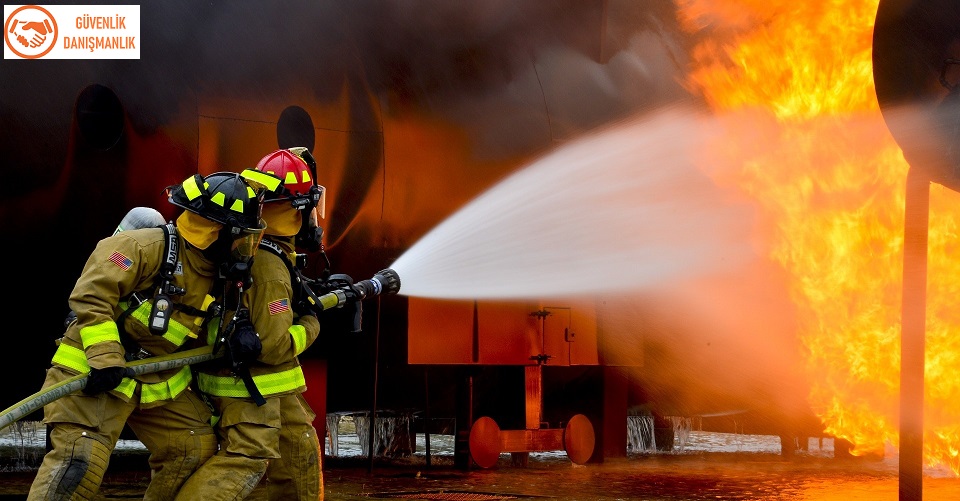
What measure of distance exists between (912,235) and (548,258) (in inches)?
148

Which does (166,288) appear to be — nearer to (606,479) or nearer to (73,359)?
(73,359)

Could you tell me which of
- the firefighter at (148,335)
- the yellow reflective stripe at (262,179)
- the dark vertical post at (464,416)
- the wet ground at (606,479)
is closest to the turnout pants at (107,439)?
the firefighter at (148,335)

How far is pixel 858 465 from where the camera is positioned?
10453 mm

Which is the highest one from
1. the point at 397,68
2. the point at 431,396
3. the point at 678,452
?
the point at 397,68

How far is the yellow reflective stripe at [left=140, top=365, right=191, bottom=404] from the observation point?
4.74 metres

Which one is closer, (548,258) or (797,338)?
(548,258)

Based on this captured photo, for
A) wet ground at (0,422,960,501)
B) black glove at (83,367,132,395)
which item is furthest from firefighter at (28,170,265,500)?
wet ground at (0,422,960,501)

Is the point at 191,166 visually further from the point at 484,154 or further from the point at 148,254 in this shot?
the point at 148,254

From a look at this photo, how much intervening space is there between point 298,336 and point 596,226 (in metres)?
4.28

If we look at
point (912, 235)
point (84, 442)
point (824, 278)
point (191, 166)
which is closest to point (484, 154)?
point (191, 166)

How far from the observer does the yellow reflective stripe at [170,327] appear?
15.6ft

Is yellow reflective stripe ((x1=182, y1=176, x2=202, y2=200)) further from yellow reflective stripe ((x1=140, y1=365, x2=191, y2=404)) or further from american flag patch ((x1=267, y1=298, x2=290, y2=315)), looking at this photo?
yellow reflective stripe ((x1=140, y1=365, x2=191, y2=404))

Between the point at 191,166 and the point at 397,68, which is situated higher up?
Answer: the point at 397,68

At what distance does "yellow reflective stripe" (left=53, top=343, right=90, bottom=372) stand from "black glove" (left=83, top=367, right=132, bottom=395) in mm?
201
